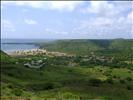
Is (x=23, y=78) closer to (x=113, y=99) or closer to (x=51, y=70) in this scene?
(x=51, y=70)

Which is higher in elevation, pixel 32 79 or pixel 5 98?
pixel 5 98

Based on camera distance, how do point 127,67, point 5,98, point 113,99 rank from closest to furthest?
point 5,98, point 113,99, point 127,67

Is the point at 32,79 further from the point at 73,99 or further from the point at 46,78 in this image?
the point at 73,99

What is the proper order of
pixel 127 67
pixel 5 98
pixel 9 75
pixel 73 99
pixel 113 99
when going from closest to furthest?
pixel 5 98 < pixel 73 99 < pixel 113 99 < pixel 9 75 < pixel 127 67

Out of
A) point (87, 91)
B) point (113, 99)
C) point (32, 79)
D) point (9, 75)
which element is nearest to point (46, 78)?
point (32, 79)

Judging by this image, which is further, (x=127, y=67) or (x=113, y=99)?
(x=127, y=67)

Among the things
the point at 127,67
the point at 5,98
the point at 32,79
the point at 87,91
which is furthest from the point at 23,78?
the point at 127,67

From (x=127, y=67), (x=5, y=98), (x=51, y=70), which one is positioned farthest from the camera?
(x=127, y=67)

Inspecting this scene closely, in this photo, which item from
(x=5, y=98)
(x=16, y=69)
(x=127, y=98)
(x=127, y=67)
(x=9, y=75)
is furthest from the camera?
(x=127, y=67)

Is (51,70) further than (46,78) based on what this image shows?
Yes
